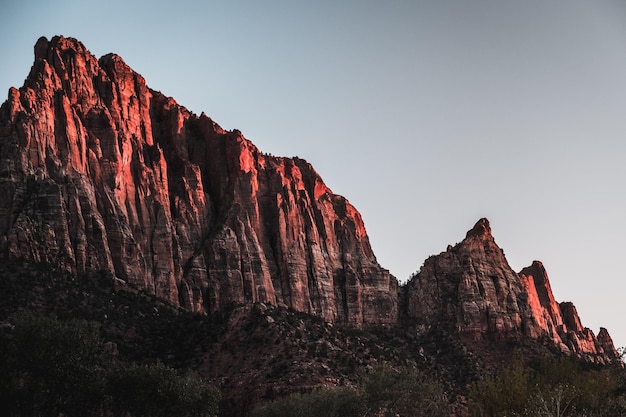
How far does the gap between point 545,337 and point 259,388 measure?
63.0 m

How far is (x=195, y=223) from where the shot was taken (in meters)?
136

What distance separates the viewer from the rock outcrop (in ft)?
461

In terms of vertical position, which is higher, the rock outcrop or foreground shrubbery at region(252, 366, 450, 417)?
the rock outcrop

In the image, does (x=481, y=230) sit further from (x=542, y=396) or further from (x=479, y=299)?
(x=542, y=396)

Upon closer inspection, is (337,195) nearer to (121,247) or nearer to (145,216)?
(145,216)

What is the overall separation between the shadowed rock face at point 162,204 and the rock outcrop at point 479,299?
585cm

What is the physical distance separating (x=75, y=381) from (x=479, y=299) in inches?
3151

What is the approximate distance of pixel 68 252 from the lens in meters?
109

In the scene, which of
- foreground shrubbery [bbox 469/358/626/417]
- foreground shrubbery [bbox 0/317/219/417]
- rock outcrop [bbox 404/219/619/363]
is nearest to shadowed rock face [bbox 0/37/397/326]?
rock outcrop [bbox 404/219/619/363]

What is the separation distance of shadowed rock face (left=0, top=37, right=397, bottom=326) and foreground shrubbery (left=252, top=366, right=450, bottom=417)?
36590mm

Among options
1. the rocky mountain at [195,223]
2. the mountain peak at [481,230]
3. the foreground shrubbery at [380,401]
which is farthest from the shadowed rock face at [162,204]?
the foreground shrubbery at [380,401]

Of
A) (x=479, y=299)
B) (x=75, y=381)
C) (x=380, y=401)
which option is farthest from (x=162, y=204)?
(x=380, y=401)

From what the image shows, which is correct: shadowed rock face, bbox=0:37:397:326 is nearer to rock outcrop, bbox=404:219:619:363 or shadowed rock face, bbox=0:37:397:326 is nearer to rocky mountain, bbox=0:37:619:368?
rocky mountain, bbox=0:37:619:368

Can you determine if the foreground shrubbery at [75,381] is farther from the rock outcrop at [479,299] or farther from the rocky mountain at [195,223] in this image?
the rock outcrop at [479,299]
